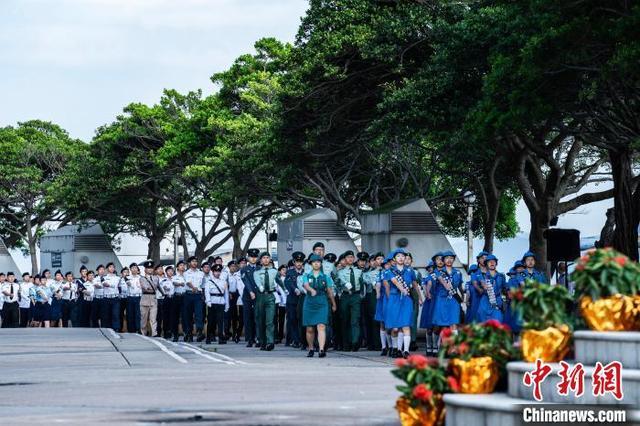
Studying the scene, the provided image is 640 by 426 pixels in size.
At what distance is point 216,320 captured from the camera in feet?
106

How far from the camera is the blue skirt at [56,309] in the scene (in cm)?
4266

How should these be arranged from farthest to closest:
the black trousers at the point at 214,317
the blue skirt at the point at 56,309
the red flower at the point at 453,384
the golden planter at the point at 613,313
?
1. the blue skirt at the point at 56,309
2. the black trousers at the point at 214,317
3. the golden planter at the point at 613,313
4. the red flower at the point at 453,384

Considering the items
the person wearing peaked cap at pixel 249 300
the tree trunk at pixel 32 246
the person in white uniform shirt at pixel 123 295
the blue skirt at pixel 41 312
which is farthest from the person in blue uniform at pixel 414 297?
the tree trunk at pixel 32 246

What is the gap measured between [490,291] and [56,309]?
21254mm

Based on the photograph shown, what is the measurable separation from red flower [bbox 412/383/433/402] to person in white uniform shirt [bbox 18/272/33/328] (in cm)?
3285

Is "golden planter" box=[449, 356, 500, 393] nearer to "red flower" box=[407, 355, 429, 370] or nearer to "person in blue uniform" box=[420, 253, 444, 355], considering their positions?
"red flower" box=[407, 355, 429, 370]

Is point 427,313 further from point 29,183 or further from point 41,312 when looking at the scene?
point 29,183

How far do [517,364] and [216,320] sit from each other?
21.9 m

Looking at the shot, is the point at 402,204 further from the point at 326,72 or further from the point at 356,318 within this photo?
the point at 356,318

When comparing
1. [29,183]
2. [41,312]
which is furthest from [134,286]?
[29,183]

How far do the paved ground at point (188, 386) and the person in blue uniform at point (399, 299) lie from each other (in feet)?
2.10

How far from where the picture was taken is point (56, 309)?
42.8 meters

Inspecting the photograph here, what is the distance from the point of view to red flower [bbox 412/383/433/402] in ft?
35.7

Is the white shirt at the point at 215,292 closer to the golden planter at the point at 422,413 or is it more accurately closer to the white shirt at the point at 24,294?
the white shirt at the point at 24,294
